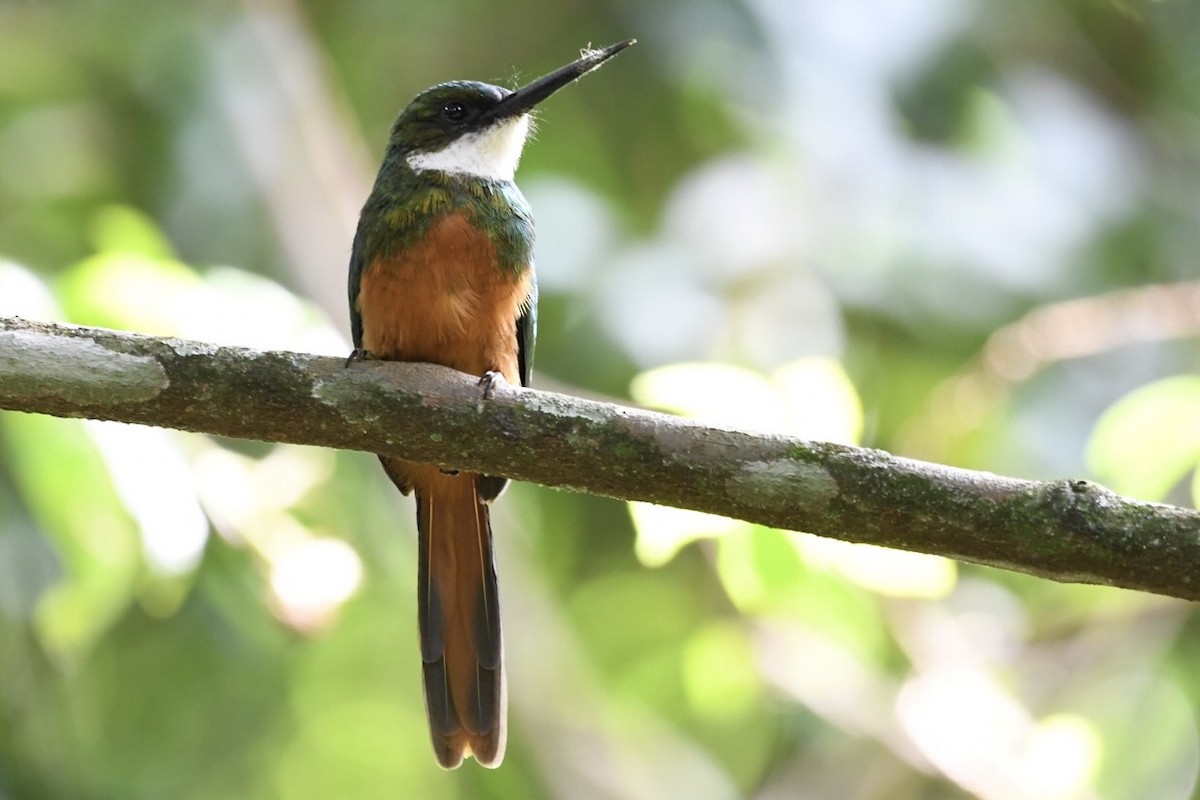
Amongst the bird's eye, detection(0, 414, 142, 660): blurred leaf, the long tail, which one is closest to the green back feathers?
the bird's eye

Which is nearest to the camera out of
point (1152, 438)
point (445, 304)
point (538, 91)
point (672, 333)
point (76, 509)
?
point (1152, 438)

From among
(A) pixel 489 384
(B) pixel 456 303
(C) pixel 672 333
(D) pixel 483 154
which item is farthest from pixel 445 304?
(C) pixel 672 333

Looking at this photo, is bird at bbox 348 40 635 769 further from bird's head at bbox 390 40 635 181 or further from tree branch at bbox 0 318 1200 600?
tree branch at bbox 0 318 1200 600

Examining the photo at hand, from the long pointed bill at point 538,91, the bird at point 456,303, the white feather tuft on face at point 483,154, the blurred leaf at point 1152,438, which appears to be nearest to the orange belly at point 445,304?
the bird at point 456,303

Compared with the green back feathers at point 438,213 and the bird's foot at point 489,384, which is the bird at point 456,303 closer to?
the green back feathers at point 438,213

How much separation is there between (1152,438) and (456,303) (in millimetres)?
1181

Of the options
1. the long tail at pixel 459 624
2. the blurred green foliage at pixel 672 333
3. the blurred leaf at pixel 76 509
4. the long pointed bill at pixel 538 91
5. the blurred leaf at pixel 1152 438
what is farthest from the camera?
the blurred green foliage at pixel 672 333

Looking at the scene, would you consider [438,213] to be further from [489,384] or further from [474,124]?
[489,384]

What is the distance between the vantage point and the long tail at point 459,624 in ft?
8.67

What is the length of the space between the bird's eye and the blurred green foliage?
54 cm

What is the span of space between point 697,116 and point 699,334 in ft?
3.12

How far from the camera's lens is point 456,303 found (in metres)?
2.38

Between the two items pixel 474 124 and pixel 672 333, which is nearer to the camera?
pixel 474 124

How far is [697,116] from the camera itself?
14.3 feet
